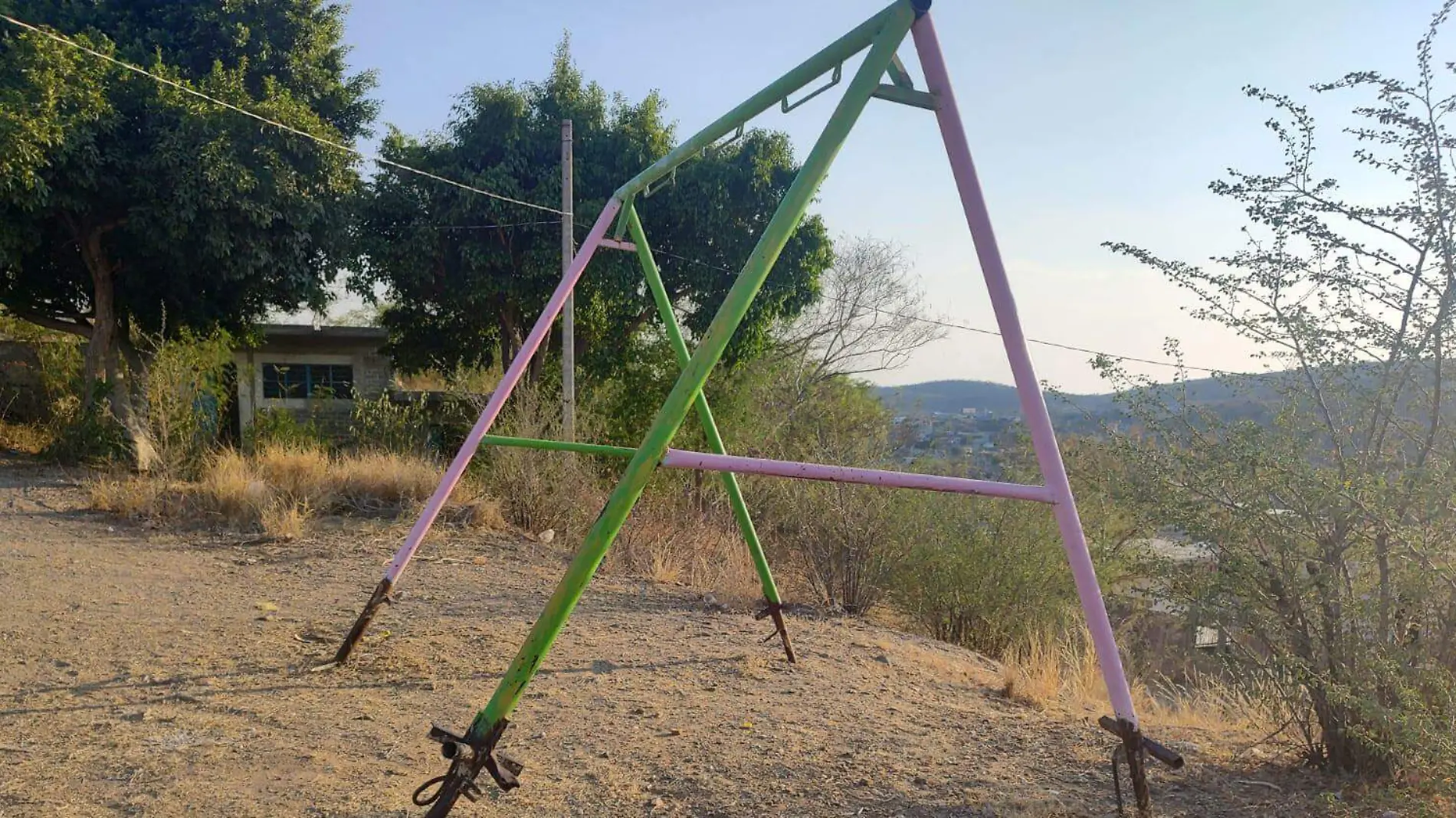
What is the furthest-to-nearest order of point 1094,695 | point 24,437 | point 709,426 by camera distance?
point 24,437 < point 1094,695 < point 709,426

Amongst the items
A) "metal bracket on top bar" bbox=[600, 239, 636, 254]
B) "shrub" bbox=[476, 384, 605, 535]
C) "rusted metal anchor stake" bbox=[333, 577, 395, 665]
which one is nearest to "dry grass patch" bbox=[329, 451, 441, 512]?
"shrub" bbox=[476, 384, 605, 535]

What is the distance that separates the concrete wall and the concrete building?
1cm

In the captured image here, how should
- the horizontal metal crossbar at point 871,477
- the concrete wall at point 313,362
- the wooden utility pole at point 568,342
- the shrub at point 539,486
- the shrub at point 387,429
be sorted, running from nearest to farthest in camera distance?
the horizontal metal crossbar at point 871,477, the shrub at point 539,486, the wooden utility pole at point 568,342, the shrub at point 387,429, the concrete wall at point 313,362

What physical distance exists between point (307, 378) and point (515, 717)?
16.2 m

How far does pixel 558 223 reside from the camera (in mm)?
14172

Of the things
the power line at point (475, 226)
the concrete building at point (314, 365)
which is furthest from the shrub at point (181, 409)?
the concrete building at point (314, 365)

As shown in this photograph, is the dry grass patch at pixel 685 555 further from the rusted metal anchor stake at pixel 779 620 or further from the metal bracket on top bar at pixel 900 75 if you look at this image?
the metal bracket on top bar at pixel 900 75

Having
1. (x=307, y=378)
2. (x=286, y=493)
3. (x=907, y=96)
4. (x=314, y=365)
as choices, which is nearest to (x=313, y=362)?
(x=314, y=365)

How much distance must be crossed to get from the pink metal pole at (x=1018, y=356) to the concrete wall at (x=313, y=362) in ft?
49.7

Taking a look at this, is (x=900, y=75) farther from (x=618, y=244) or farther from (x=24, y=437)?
(x=24, y=437)

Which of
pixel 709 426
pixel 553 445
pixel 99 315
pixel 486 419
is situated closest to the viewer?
pixel 486 419

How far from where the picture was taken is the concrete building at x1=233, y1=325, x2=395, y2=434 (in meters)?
17.2

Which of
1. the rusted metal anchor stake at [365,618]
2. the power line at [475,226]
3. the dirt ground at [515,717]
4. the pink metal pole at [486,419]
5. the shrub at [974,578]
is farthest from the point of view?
the power line at [475,226]

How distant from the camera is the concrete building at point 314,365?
56.5 ft
